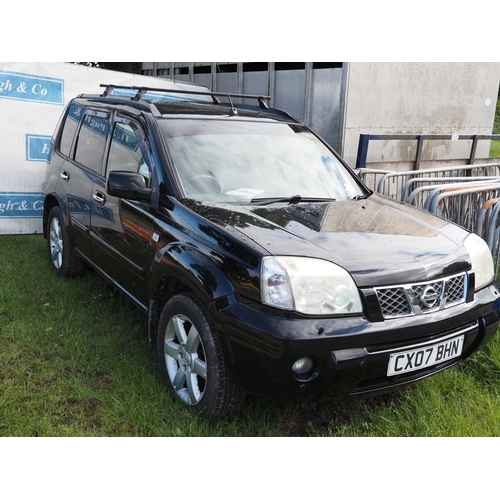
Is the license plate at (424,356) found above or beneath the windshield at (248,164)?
beneath

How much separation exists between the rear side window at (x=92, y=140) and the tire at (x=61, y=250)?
0.78m

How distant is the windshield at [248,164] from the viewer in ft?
11.2

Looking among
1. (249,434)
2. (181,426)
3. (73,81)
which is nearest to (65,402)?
(181,426)

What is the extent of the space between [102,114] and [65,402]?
8.04ft

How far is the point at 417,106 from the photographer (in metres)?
8.57

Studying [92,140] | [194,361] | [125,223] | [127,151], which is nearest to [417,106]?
[92,140]

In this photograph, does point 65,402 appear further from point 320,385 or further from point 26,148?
point 26,148

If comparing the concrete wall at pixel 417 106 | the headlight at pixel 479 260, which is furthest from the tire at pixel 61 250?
the concrete wall at pixel 417 106

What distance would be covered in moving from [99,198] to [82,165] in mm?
687

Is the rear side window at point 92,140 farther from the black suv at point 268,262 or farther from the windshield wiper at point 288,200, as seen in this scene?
the windshield wiper at point 288,200

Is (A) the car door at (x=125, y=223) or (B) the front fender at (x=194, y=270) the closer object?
(B) the front fender at (x=194, y=270)

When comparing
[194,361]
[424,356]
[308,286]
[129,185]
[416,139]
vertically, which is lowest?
[194,361]

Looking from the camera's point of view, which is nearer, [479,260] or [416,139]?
[479,260]

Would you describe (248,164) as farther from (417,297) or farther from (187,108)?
(417,297)
